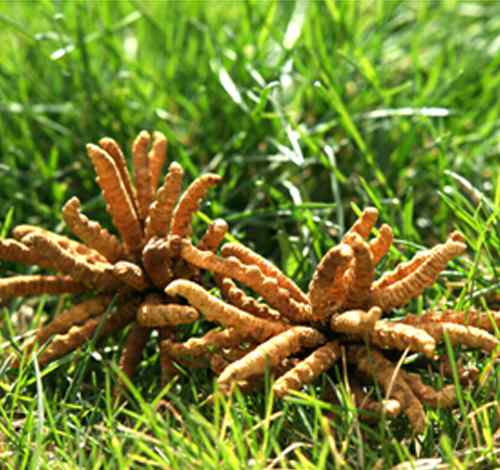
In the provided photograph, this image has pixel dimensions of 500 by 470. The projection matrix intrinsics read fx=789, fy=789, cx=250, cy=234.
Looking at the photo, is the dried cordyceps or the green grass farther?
the green grass

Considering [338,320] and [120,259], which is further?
[120,259]

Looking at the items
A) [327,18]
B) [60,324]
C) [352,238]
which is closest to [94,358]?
[60,324]

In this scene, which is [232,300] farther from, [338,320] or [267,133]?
[267,133]

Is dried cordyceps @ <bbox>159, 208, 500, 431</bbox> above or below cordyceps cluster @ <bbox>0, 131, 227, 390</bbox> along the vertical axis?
below

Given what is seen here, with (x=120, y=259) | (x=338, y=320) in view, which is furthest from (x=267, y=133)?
(x=338, y=320)

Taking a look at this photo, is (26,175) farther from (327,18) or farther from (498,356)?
(498,356)
